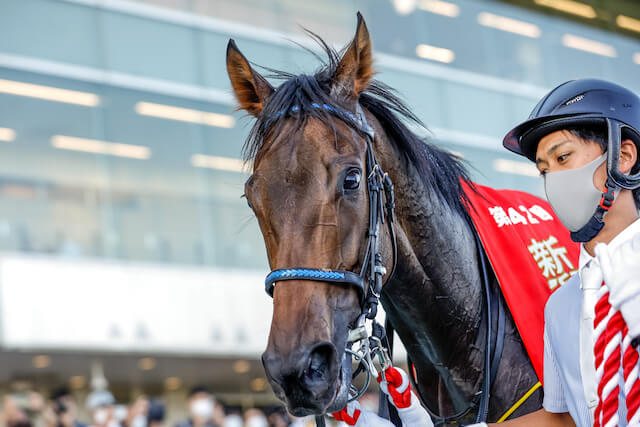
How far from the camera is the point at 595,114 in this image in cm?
232

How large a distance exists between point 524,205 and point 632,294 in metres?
1.67

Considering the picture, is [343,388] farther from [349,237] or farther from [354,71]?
[354,71]

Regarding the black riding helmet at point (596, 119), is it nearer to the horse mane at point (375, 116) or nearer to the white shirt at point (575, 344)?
the white shirt at point (575, 344)

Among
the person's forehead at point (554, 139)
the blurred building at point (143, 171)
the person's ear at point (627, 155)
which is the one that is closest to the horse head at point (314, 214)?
the person's forehead at point (554, 139)

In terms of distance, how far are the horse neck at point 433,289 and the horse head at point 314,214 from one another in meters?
0.21

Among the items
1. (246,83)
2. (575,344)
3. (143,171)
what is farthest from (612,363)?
(143,171)

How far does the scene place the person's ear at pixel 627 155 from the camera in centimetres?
226

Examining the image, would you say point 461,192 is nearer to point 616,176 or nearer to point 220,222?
point 616,176

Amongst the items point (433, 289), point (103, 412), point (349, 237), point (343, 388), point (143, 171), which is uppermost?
point (143, 171)

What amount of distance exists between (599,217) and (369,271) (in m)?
0.70

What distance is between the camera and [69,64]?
13461 millimetres

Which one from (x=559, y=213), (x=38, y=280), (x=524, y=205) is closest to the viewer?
(x=559, y=213)

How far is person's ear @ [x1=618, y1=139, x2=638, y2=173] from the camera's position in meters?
2.26

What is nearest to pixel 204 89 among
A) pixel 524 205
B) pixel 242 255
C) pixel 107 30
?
pixel 107 30
